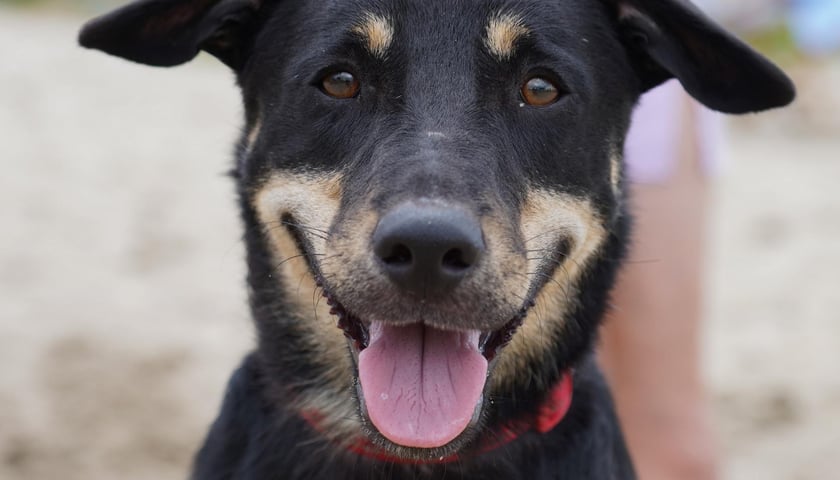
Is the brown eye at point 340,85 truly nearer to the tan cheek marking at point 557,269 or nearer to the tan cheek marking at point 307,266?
the tan cheek marking at point 307,266

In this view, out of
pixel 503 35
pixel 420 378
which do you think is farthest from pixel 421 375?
pixel 503 35

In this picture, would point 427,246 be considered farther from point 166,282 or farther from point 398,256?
point 166,282

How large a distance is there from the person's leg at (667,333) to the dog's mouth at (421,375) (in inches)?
63.9

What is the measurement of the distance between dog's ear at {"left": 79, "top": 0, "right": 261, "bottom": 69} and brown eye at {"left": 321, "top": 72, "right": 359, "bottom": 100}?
393mm

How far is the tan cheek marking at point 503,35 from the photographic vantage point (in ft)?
10.4

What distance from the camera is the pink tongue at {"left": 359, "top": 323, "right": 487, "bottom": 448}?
116 inches

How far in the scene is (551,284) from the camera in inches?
132

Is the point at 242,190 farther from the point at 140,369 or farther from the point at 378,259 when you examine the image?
the point at 140,369

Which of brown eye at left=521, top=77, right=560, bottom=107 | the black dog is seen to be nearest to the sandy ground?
the black dog

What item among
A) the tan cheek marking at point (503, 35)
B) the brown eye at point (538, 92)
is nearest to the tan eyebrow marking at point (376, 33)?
the tan cheek marking at point (503, 35)

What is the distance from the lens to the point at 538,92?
3225 millimetres

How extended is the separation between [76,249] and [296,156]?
17.5ft

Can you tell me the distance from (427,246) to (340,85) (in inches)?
27.3

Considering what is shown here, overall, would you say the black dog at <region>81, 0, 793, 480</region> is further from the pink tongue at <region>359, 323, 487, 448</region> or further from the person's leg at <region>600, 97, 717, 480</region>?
the person's leg at <region>600, 97, 717, 480</region>
